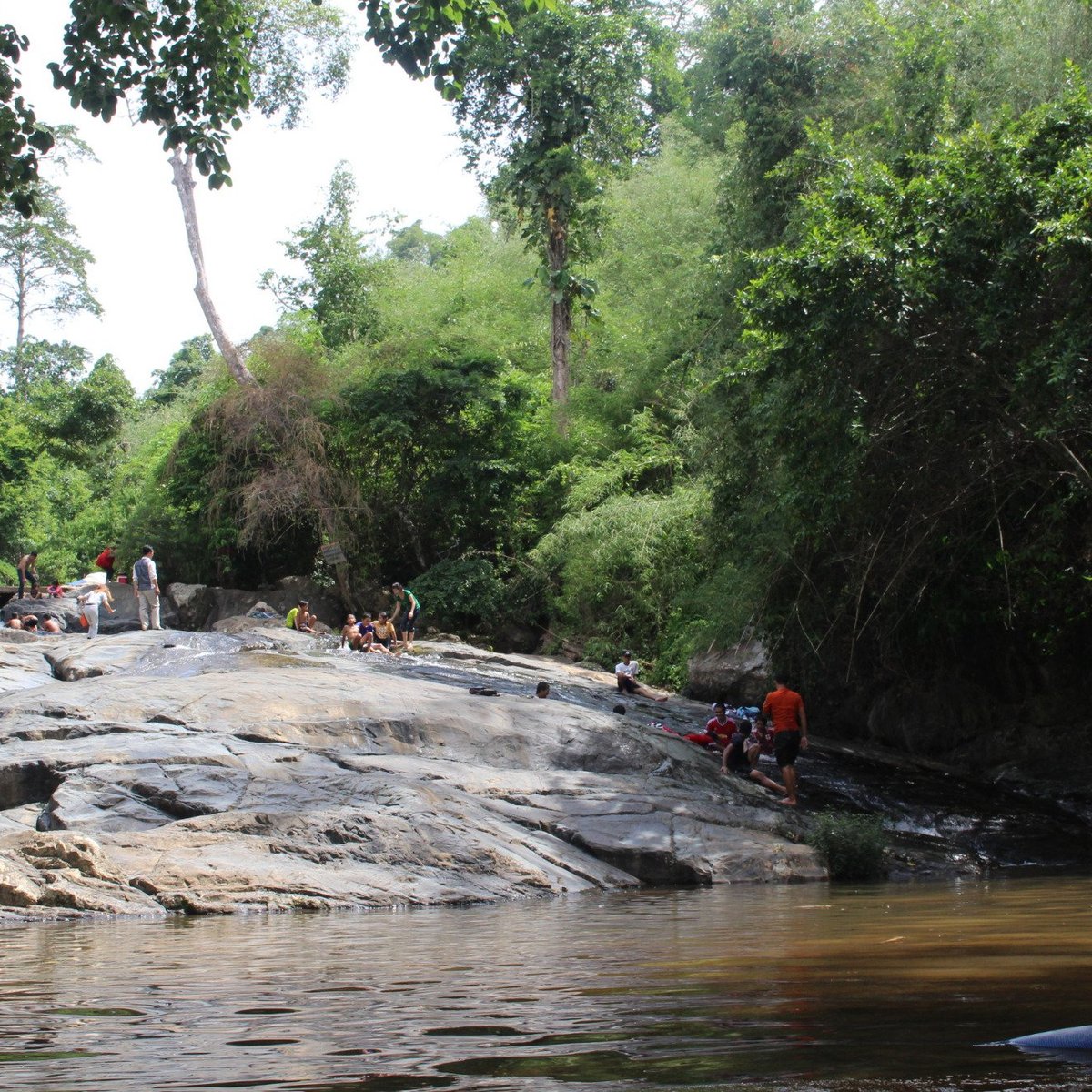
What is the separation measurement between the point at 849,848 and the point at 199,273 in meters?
28.5

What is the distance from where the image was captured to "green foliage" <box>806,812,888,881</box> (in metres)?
12.6

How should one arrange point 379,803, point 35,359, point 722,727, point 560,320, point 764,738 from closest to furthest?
point 379,803 → point 722,727 → point 764,738 → point 560,320 → point 35,359

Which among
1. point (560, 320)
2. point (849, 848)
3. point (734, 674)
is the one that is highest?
point (560, 320)

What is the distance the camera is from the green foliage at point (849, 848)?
12.6m

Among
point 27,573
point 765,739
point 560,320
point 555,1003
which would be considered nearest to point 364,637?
point 765,739

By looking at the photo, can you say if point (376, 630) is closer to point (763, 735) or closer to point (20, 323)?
point (763, 735)

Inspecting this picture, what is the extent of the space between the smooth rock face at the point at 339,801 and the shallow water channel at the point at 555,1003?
5.66ft

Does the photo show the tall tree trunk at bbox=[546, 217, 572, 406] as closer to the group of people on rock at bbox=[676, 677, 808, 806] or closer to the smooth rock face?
the group of people on rock at bbox=[676, 677, 808, 806]

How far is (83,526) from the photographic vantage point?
46.7 meters

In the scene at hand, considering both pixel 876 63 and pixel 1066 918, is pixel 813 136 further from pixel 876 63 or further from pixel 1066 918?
pixel 1066 918

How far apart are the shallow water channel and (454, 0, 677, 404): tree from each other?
28928 millimetres

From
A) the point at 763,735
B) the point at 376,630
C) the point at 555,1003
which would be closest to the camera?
the point at 555,1003

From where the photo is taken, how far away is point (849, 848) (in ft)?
41.3

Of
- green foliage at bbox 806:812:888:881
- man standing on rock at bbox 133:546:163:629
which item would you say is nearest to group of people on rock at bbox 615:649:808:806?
green foliage at bbox 806:812:888:881
